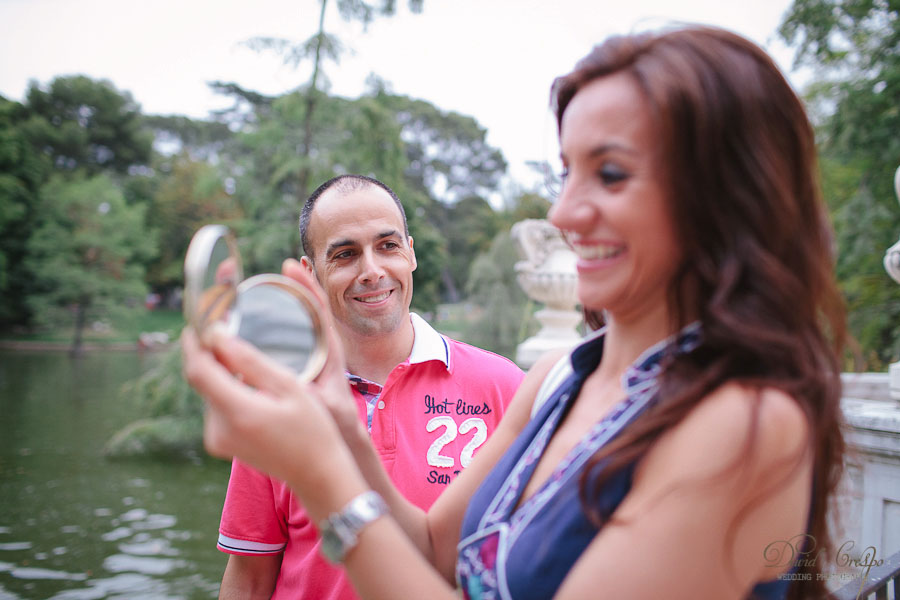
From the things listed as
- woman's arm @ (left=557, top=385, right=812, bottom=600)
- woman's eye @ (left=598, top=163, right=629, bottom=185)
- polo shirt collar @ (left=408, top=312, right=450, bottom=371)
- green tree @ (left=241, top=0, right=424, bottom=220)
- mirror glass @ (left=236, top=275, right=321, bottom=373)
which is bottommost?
Answer: polo shirt collar @ (left=408, top=312, right=450, bottom=371)

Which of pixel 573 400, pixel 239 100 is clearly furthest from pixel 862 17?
pixel 239 100

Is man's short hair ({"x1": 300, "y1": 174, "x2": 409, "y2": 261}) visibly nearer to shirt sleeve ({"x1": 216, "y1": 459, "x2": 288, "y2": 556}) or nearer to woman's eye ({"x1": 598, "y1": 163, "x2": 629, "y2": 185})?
shirt sleeve ({"x1": 216, "y1": 459, "x2": 288, "y2": 556})

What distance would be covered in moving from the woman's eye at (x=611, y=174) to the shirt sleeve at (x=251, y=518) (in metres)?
1.61

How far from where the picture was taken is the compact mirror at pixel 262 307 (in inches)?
41.1

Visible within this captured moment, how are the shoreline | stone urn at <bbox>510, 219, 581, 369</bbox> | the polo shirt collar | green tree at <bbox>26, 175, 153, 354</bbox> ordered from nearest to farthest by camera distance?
the polo shirt collar → stone urn at <bbox>510, 219, 581, 369</bbox> → green tree at <bbox>26, 175, 153, 354</bbox> → the shoreline

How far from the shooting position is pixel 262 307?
1.15m

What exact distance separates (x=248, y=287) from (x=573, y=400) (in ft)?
2.16

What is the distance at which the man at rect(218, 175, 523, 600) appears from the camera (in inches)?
87.1

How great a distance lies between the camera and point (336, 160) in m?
11.8

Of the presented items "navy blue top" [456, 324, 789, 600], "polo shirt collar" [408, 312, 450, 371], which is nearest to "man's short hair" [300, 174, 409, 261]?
"polo shirt collar" [408, 312, 450, 371]

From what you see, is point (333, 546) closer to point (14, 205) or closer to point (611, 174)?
point (611, 174)

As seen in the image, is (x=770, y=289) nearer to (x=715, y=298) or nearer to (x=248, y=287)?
(x=715, y=298)

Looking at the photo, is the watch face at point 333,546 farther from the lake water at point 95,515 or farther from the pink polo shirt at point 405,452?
the lake water at point 95,515

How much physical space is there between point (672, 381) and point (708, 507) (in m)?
0.19
